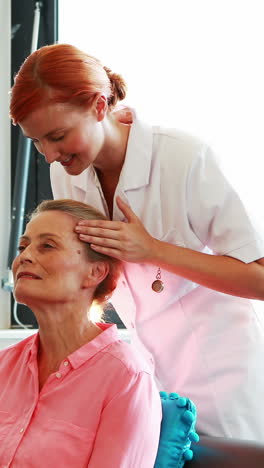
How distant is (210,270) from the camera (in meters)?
1.61

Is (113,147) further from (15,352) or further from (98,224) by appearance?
(15,352)

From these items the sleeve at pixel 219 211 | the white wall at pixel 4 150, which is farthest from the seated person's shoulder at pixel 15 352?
the white wall at pixel 4 150

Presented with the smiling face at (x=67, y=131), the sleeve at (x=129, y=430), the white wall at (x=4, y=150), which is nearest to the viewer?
the sleeve at (x=129, y=430)

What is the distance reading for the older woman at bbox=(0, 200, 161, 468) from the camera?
4.96ft

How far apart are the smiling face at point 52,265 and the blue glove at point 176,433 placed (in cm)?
34

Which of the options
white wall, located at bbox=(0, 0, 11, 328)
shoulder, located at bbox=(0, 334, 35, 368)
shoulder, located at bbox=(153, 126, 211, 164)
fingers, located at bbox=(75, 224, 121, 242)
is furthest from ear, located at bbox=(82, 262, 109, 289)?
white wall, located at bbox=(0, 0, 11, 328)

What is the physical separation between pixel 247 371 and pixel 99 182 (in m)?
0.59

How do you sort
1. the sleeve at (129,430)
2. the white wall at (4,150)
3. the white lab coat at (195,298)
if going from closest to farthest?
1. the sleeve at (129,430)
2. the white lab coat at (195,298)
3. the white wall at (4,150)

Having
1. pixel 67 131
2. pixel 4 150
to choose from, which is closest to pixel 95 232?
pixel 67 131

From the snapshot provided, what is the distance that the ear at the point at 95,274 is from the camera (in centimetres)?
176

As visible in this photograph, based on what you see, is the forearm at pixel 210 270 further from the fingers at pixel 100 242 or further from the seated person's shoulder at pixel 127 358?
the seated person's shoulder at pixel 127 358

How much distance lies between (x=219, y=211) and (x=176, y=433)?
19.8 inches

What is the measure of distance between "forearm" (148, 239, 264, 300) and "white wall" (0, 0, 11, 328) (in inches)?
57.8

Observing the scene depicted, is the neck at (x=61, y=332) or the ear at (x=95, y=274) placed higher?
the ear at (x=95, y=274)
